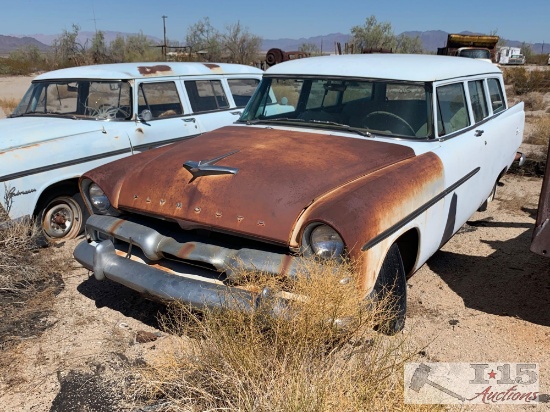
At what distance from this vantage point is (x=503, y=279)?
454 centimetres

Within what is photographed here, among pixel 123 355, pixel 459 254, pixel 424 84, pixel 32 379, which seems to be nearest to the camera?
pixel 32 379

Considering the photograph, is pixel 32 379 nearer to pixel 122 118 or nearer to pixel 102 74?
pixel 122 118

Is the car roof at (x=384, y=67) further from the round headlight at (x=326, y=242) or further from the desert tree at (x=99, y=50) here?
the desert tree at (x=99, y=50)

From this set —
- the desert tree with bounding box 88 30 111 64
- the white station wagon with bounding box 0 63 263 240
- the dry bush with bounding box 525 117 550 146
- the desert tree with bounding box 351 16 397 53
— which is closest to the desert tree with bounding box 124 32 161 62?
the desert tree with bounding box 88 30 111 64

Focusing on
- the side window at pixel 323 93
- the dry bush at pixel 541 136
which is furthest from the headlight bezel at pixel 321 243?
the dry bush at pixel 541 136

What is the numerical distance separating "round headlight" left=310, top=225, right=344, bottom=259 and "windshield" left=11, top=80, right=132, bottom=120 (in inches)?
146

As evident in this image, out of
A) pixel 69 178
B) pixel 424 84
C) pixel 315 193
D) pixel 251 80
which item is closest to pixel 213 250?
pixel 315 193

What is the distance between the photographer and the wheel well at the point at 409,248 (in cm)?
368

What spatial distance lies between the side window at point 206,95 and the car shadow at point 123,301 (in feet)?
9.65

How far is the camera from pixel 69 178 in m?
5.26

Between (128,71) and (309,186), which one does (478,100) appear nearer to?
(309,186)

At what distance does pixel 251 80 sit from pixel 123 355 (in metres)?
5.06

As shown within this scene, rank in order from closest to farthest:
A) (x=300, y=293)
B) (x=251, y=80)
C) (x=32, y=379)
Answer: (x=300, y=293), (x=32, y=379), (x=251, y=80)

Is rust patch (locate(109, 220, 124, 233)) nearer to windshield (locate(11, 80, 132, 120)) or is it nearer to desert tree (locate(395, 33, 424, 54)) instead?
windshield (locate(11, 80, 132, 120))
